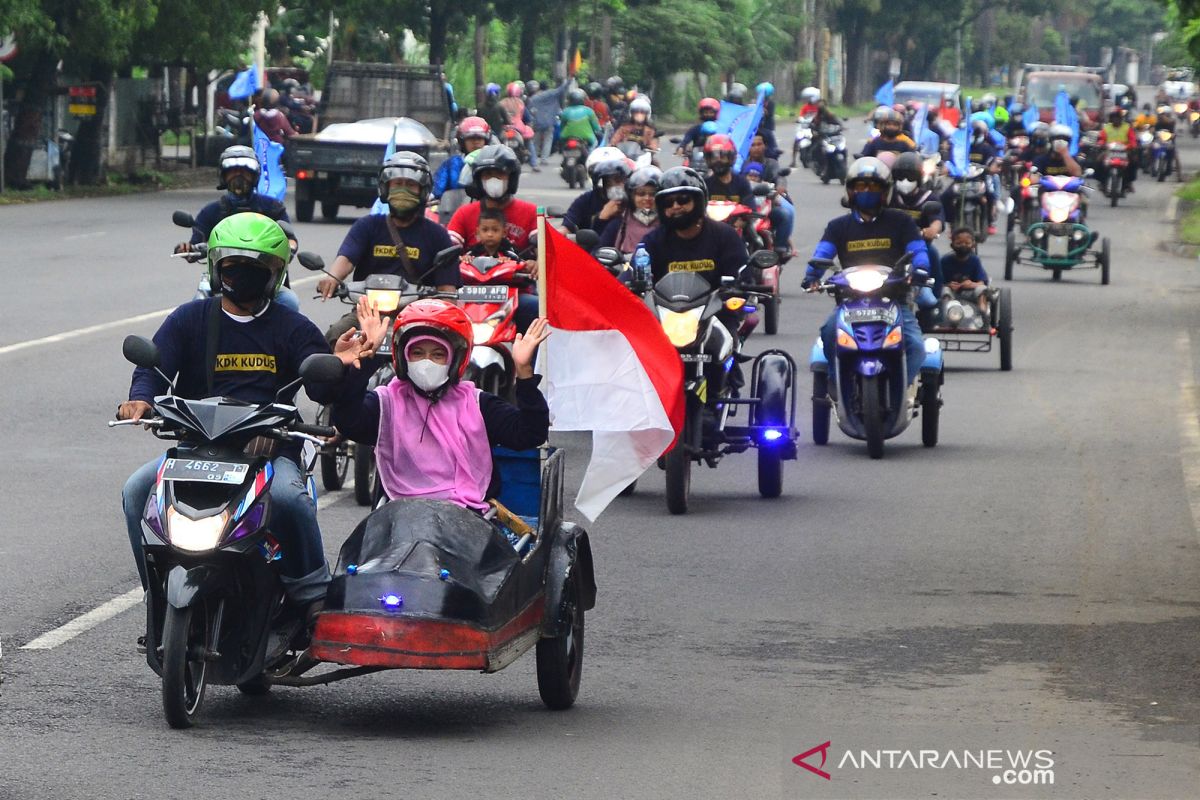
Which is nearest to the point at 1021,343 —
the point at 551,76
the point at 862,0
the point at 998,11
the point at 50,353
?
the point at 50,353

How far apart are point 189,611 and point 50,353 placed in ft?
38.3

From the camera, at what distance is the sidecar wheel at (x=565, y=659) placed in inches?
299

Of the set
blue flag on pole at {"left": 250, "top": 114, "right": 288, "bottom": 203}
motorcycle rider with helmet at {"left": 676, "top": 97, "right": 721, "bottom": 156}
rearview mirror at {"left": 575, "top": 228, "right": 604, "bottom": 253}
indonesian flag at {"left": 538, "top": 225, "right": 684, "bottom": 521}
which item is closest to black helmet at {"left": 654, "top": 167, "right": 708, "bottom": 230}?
rearview mirror at {"left": 575, "top": 228, "right": 604, "bottom": 253}

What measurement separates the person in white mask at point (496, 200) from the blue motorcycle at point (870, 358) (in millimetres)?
1746

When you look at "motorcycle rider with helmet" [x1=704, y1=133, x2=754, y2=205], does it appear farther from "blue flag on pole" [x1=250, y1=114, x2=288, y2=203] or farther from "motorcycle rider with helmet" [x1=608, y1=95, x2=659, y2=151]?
"motorcycle rider with helmet" [x1=608, y1=95, x2=659, y2=151]

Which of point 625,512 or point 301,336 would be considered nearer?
point 301,336

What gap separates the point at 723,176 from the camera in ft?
66.4

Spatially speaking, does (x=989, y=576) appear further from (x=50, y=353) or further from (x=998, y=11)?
(x=998, y=11)

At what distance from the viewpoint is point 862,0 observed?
340 feet

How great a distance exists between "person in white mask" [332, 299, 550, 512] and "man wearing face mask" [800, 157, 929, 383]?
6.72 m

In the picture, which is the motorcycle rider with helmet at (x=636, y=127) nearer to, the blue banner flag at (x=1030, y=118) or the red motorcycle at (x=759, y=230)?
the red motorcycle at (x=759, y=230)

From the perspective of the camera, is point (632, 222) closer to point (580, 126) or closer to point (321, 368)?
point (321, 368)

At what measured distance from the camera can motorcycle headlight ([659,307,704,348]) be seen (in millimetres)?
12445

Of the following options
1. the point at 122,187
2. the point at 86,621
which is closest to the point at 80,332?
the point at 86,621
